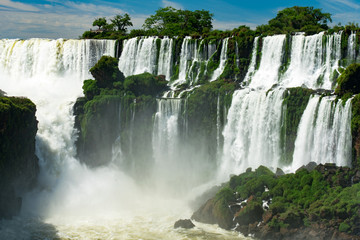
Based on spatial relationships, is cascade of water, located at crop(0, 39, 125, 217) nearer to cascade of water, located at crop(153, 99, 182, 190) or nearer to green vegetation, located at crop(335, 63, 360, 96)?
cascade of water, located at crop(153, 99, 182, 190)

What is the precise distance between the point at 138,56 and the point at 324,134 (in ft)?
69.2

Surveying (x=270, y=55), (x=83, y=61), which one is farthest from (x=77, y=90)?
(x=270, y=55)

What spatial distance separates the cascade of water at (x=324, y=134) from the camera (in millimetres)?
28422

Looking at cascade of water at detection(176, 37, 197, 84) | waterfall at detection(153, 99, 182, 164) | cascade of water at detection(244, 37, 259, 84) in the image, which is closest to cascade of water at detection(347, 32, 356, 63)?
cascade of water at detection(244, 37, 259, 84)

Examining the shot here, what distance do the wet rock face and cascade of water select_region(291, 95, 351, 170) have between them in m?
8.28

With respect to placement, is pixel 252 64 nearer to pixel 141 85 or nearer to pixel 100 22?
pixel 141 85

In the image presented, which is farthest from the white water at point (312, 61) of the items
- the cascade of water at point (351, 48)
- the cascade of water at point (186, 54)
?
the cascade of water at point (186, 54)

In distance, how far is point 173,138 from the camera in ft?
119

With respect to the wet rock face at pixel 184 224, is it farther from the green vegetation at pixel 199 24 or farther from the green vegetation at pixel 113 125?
the green vegetation at pixel 199 24

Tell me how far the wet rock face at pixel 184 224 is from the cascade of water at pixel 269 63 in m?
14.8

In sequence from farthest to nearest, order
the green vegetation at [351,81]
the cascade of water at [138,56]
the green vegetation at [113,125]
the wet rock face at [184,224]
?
the cascade of water at [138,56]
the green vegetation at [113,125]
the green vegetation at [351,81]
the wet rock face at [184,224]

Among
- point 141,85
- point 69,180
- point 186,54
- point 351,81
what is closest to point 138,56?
point 186,54

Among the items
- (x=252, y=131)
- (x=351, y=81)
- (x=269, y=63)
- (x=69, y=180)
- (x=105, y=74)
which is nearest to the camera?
(x=351, y=81)

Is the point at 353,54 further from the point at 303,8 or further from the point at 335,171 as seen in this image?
the point at 303,8
